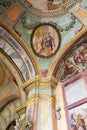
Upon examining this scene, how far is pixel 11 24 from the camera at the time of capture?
8.80 metres

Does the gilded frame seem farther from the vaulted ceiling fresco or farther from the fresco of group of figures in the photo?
the fresco of group of figures

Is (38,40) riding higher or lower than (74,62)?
higher

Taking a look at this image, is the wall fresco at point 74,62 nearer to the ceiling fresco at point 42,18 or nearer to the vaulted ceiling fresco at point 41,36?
the vaulted ceiling fresco at point 41,36

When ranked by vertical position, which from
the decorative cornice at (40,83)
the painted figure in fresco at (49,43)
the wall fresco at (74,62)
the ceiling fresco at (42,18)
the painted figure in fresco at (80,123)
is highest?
the ceiling fresco at (42,18)

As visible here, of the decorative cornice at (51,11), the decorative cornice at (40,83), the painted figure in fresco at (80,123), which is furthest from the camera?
the decorative cornice at (51,11)

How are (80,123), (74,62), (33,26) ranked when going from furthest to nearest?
(33,26) < (74,62) < (80,123)

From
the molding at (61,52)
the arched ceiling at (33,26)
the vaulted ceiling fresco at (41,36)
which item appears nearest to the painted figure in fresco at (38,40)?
the vaulted ceiling fresco at (41,36)

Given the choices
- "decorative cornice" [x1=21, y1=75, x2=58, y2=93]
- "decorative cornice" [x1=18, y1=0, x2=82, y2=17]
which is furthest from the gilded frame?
"decorative cornice" [x1=21, y1=75, x2=58, y2=93]

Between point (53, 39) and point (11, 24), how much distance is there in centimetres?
192

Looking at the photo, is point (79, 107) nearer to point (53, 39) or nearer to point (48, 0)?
point (53, 39)

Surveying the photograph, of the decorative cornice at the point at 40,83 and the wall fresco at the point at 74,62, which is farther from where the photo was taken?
the wall fresco at the point at 74,62

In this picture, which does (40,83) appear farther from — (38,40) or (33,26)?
(33,26)

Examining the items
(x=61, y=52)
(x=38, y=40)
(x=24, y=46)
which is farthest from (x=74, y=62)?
(x=24, y=46)

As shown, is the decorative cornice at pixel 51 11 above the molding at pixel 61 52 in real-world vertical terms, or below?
above
